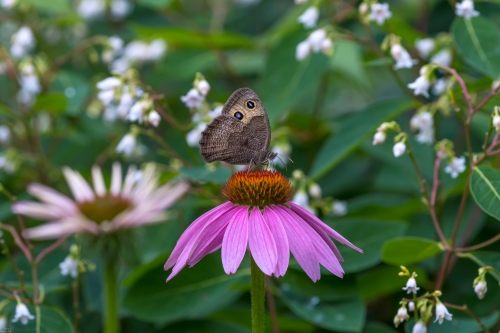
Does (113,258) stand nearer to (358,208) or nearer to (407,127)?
(358,208)

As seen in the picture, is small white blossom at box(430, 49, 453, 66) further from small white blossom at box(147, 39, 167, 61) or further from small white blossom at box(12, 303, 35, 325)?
small white blossom at box(12, 303, 35, 325)

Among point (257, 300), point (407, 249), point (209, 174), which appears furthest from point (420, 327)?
point (209, 174)

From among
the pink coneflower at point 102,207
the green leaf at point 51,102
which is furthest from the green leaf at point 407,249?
the green leaf at point 51,102

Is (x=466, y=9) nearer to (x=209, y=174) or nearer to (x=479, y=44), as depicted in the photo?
(x=479, y=44)

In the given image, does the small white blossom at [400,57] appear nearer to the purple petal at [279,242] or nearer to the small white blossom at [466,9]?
the small white blossom at [466,9]

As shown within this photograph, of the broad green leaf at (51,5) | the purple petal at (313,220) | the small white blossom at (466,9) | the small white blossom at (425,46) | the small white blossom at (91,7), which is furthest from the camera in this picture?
the small white blossom at (91,7)

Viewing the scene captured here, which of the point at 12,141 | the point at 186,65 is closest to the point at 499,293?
the point at 186,65
